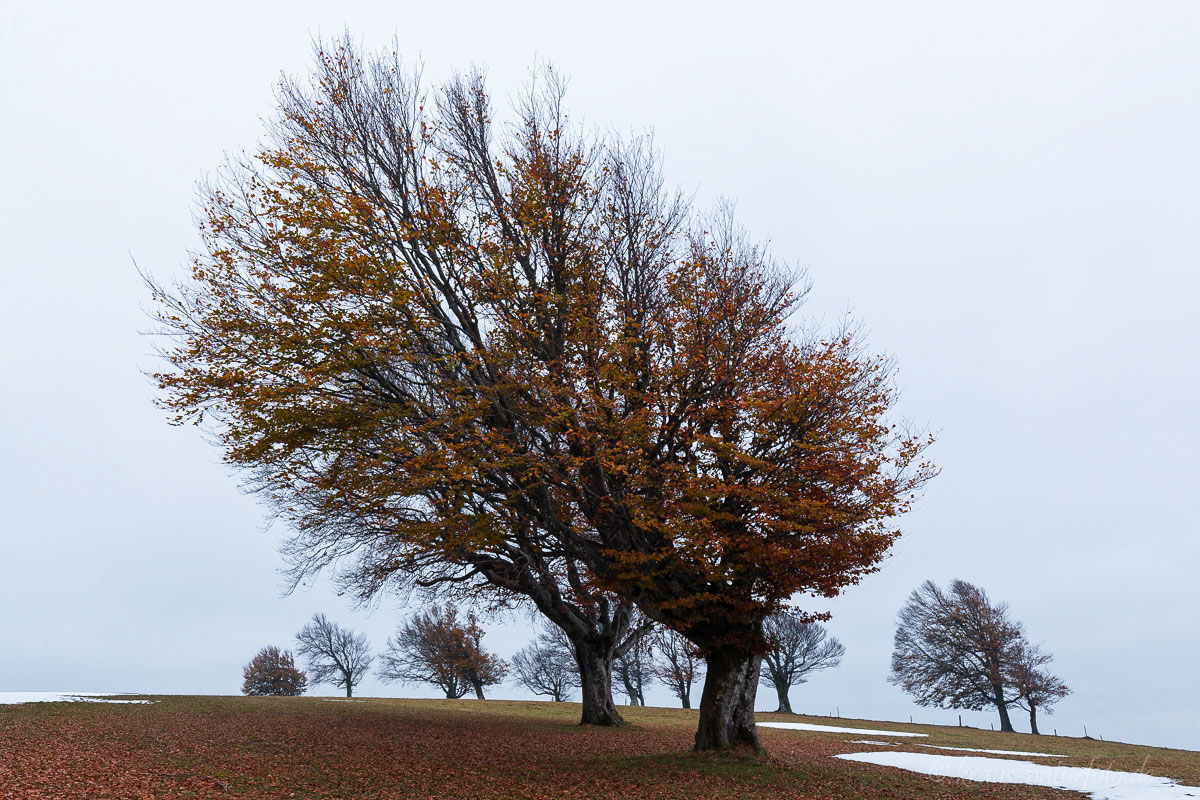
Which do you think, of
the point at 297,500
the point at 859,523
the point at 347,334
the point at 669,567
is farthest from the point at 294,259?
the point at 859,523

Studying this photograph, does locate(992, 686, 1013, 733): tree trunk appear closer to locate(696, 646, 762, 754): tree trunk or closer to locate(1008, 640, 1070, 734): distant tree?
locate(1008, 640, 1070, 734): distant tree

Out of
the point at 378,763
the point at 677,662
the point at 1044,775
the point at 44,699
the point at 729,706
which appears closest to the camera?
the point at 378,763

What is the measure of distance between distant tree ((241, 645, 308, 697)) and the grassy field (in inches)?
1882

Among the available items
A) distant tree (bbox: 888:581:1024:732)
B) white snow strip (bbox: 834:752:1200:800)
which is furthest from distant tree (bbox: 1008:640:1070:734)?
white snow strip (bbox: 834:752:1200:800)

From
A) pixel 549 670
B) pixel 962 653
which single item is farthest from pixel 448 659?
pixel 962 653

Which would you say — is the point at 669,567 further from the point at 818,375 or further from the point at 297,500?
the point at 297,500

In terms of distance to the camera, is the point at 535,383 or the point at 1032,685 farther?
the point at 1032,685

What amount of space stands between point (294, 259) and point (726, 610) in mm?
12690

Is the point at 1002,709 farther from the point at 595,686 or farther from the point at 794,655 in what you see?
the point at 595,686

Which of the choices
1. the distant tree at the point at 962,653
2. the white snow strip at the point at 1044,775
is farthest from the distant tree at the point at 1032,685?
the white snow strip at the point at 1044,775

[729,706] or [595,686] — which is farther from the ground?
[729,706]

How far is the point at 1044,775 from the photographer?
18875 millimetres

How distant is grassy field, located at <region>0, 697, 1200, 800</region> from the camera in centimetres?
1284

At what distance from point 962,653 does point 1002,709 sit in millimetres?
4475
